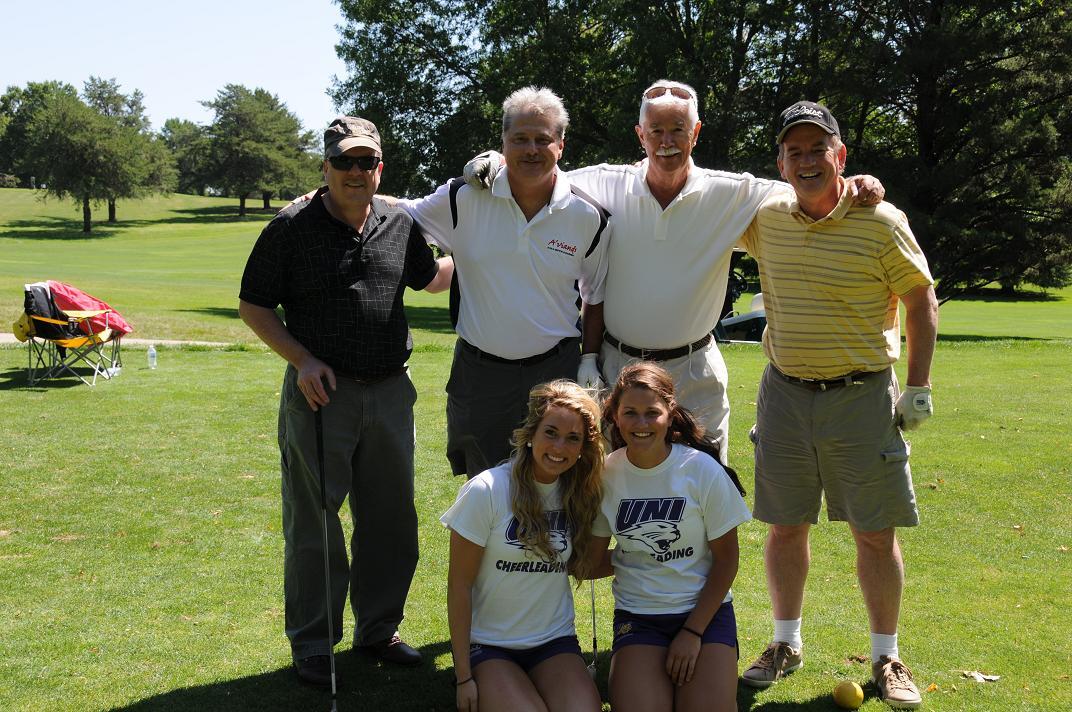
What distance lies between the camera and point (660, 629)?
3391mm

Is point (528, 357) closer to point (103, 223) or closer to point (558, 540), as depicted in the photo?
point (558, 540)

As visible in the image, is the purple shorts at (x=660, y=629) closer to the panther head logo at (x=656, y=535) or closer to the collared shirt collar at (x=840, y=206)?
the panther head logo at (x=656, y=535)

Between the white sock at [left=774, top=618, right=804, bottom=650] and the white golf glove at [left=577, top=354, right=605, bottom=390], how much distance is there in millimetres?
1308

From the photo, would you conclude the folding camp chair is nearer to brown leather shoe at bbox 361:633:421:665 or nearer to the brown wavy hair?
brown leather shoe at bbox 361:633:421:665

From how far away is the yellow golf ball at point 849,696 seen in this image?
3715 millimetres

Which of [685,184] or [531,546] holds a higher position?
[685,184]

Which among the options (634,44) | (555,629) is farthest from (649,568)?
(634,44)

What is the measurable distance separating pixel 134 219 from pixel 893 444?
2635 inches

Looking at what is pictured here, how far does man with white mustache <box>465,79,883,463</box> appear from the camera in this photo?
3912mm

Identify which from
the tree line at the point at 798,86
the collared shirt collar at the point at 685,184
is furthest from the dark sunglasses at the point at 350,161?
the tree line at the point at 798,86

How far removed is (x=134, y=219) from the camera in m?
63.8

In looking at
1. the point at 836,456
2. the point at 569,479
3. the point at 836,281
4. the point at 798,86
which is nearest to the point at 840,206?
the point at 836,281

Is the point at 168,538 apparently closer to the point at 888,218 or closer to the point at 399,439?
the point at 399,439

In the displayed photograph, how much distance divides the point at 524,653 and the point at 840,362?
5.49 feet
